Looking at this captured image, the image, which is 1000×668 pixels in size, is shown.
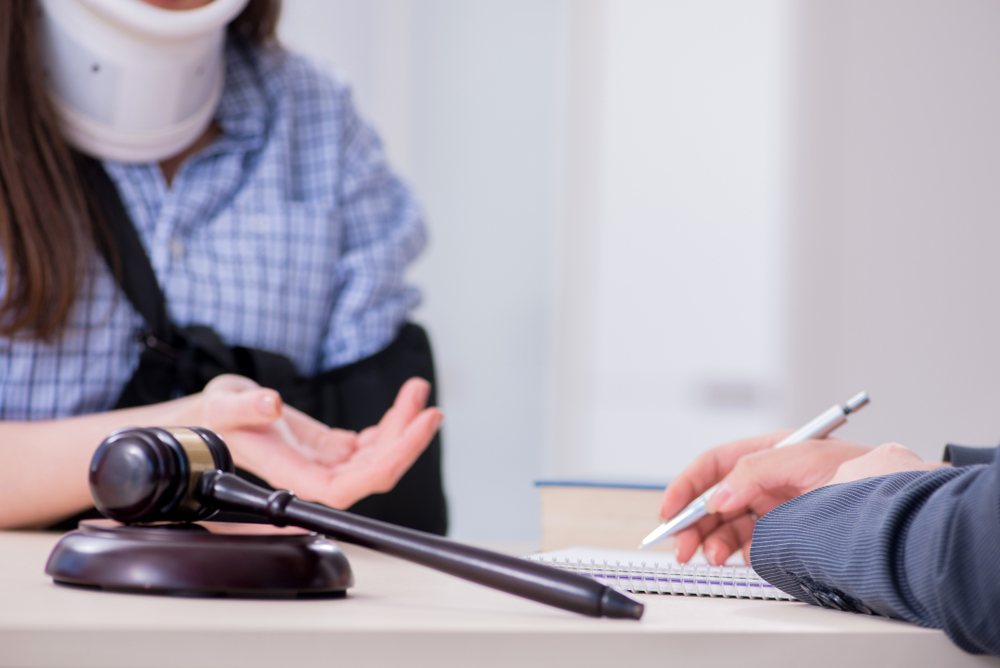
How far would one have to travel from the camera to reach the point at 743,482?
0.56 m

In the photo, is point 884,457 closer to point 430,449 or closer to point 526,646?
point 526,646

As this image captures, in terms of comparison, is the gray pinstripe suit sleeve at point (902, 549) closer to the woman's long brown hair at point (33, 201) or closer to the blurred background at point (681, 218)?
the woman's long brown hair at point (33, 201)

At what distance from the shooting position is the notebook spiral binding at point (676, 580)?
0.41 meters

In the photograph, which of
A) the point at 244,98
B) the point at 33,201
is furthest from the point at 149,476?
the point at 244,98

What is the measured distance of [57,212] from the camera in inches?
34.1

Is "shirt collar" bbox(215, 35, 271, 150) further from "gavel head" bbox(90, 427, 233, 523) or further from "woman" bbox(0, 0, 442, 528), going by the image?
"gavel head" bbox(90, 427, 233, 523)

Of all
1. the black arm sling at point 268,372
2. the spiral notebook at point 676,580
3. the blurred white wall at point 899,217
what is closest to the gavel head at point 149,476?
the spiral notebook at point 676,580

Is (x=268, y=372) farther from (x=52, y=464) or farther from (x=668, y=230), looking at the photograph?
(x=668, y=230)

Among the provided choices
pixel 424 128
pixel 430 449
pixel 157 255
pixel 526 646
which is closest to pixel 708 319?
pixel 424 128

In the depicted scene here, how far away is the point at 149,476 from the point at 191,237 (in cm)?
70

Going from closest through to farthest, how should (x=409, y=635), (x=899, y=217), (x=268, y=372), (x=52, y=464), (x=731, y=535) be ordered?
(x=409, y=635) < (x=731, y=535) < (x=52, y=464) < (x=268, y=372) < (x=899, y=217)

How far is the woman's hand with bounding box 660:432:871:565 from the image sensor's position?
22.3 inches

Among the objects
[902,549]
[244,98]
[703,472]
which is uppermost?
[244,98]

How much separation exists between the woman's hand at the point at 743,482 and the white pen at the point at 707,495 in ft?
0.04
